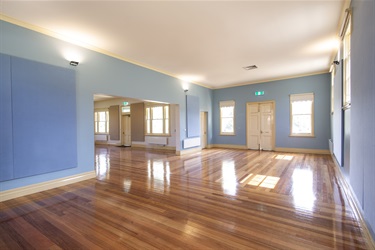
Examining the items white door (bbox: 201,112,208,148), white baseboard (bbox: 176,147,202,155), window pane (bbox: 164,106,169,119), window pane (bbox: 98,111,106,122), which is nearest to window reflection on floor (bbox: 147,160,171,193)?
white baseboard (bbox: 176,147,202,155)

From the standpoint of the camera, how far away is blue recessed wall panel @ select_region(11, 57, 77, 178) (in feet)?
11.1

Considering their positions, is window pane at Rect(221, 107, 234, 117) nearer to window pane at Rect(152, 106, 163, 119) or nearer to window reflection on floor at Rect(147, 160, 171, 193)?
window pane at Rect(152, 106, 163, 119)

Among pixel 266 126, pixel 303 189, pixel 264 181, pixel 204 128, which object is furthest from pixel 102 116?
pixel 303 189

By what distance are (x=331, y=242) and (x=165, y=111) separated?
838cm

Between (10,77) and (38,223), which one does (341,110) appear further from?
(10,77)

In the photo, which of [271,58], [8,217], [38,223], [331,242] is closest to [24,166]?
[8,217]

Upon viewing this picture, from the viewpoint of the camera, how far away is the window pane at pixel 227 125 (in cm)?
971

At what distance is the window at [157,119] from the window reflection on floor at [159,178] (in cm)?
419

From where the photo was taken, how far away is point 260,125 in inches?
348

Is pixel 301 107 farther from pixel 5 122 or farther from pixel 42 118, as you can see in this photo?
pixel 5 122

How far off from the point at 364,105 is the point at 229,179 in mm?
2758

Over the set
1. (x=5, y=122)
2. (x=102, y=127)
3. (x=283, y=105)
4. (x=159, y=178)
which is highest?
(x=283, y=105)

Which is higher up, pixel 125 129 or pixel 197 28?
pixel 197 28

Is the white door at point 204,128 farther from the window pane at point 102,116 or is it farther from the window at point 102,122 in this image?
the window pane at point 102,116
